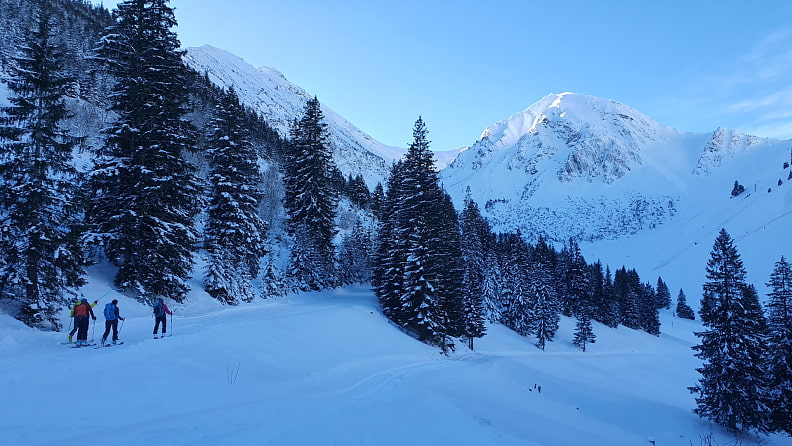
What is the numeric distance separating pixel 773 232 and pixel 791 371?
187m

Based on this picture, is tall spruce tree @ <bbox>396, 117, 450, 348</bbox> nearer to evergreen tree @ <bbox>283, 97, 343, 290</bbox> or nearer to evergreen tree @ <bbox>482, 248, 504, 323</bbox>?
evergreen tree @ <bbox>283, 97, 343, 290</bbox>

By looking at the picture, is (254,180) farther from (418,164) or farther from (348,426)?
(348,426)

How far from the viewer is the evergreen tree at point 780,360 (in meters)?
28.0

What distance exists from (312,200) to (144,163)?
19.8 metres

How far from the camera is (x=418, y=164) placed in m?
34.8

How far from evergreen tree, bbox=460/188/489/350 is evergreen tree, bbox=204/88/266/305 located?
20.1 meters

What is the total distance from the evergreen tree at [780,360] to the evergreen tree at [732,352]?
1.46 metres

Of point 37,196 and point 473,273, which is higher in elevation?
point 37,196

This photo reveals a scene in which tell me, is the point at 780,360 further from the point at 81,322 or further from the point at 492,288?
the point at 81,322

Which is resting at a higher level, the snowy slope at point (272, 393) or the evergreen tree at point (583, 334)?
the snowy slope at point (272, 393)

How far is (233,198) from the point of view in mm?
30578

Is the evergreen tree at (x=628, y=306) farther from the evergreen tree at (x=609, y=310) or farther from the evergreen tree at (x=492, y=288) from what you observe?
the evergreen tree at (x=492, y=288)

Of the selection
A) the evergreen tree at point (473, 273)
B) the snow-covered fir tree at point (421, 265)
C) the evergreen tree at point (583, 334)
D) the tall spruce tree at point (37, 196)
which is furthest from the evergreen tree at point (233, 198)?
the evergreen tree at point (583, 334)

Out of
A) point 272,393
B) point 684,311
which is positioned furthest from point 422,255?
point 684,311
